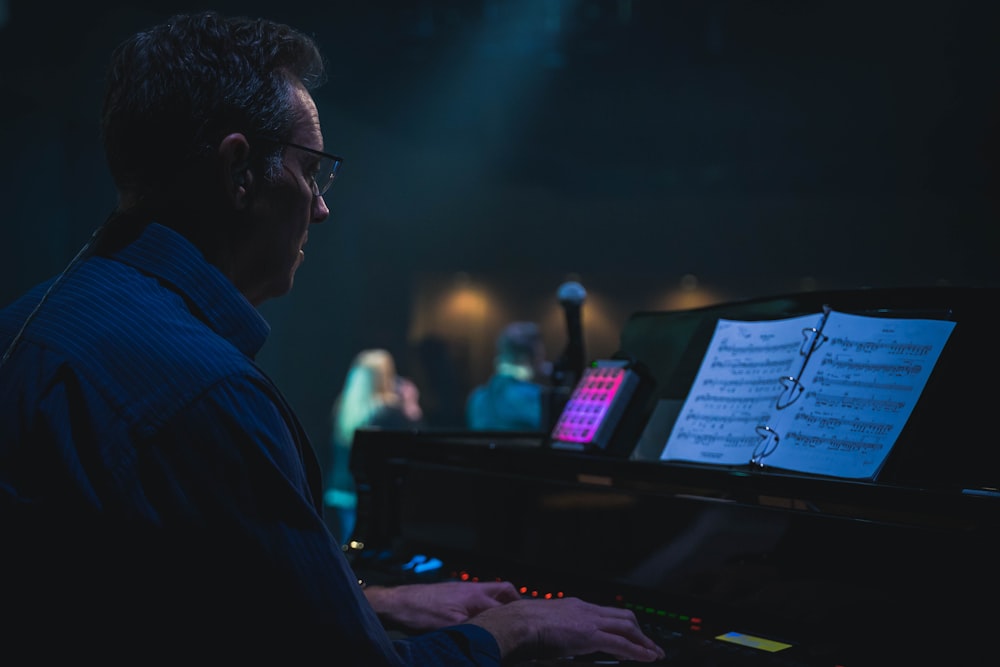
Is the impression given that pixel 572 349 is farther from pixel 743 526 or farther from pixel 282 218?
pixel 282 218

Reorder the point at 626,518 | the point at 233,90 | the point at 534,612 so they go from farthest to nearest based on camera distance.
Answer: the point at 626,518
the point at 534,612
the point at 233,90

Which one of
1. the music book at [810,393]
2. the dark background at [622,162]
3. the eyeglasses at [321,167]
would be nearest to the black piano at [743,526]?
the music book at [810,393]

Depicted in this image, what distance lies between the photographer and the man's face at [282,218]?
102 cm

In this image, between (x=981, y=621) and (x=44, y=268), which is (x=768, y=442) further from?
(x=44, y=268)

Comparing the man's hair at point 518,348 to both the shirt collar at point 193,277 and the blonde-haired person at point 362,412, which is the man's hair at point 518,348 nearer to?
the blonde-haired person at point 362,412

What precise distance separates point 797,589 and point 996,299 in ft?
1.72

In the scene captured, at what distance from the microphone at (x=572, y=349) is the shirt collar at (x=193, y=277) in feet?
4.03

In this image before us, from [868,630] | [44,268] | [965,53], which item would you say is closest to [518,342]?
[44,268]

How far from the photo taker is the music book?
1259 mm

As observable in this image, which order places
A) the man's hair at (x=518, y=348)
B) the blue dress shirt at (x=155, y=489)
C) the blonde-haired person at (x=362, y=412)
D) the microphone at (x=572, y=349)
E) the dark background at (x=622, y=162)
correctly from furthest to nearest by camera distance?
the dark background at (x=622, y=162)
the blonde-haired person at (x=362, y=412)
the man's hair at (x=518, y=348)
the microphone at (x=572, y=349)
the blue dress shirt at (x=155, y=489)

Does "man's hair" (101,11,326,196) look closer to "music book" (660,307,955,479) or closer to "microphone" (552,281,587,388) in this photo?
"music book" (660,307,955,479)

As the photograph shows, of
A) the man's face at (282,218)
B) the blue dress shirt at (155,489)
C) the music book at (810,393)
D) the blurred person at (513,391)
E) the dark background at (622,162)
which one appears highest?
the dark background at (622,162)

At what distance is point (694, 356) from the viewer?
5.65 ft

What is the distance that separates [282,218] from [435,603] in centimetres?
60
